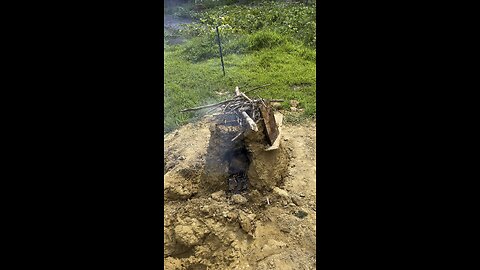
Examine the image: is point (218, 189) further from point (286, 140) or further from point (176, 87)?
point (176, 87)

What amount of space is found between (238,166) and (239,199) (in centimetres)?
44

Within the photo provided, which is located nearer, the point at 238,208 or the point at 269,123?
the point at 238,208

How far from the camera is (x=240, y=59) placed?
877cm

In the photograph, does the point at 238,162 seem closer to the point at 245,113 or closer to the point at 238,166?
the point at 238,166

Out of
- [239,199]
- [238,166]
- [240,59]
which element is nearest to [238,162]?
[238,166]

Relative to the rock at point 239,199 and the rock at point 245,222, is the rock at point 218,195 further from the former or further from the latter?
the rock at point 245,222

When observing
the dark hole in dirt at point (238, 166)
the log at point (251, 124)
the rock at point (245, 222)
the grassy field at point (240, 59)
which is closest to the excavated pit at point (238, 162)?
the dark hole in dirt at point (238, 166)

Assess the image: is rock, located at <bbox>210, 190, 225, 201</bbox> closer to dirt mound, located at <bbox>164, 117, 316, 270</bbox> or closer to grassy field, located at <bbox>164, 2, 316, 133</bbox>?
dirt mound, located at <bbox>164, 117, 316, 270</bbox>

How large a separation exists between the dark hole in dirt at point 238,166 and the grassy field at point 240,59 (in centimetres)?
187

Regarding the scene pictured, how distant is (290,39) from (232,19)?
237 cm

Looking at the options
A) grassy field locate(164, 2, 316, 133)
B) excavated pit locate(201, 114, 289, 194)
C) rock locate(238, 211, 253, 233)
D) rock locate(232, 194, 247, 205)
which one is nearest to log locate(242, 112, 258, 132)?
excavated pit locate(201, 114, 289, 194)

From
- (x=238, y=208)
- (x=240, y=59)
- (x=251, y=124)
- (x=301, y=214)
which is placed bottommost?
(x=301, y=214)
